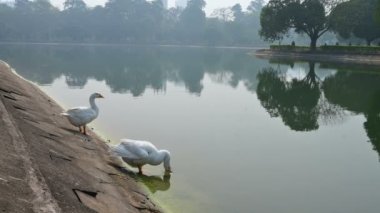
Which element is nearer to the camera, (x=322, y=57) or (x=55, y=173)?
(x=55, y=173)

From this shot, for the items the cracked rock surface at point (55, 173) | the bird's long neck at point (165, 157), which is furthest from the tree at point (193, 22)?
the bird's long neck at point (165, 157)

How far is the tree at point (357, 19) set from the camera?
6269 cm

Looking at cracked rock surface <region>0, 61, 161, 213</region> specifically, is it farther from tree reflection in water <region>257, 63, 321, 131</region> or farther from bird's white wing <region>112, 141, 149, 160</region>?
tree reflection in water <region>257, 63, 321, 131</region>

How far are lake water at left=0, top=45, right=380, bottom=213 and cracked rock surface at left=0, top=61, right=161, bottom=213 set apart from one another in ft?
3.41

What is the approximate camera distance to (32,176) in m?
7.20

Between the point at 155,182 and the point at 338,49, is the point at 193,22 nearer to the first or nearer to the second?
the point at 338,49

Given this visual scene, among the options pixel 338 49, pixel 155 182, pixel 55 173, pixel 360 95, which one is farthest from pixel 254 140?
pixel 338 49

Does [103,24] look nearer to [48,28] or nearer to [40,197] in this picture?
[48,28]

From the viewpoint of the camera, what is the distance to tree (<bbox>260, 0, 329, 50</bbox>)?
6706cm

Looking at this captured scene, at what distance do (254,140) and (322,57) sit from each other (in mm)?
49987

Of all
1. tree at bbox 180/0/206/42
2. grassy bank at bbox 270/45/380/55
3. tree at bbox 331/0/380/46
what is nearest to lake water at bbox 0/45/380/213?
grassy bank at bbox 270/45/380/55

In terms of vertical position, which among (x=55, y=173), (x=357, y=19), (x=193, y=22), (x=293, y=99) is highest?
(x=193, y=22)

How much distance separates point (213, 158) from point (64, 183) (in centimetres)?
539

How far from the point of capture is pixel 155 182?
10141mm
